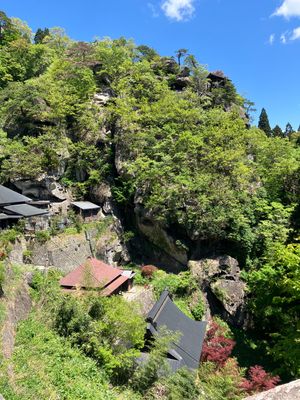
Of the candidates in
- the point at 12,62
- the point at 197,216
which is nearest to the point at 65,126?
the point at 12,62

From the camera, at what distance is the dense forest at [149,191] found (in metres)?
12.6

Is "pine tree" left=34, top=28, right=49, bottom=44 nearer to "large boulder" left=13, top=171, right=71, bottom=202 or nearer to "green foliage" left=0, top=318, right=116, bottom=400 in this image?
"large boulder" left=13, top=171, right=71, bottom=202

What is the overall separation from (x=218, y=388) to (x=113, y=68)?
38.9 metres

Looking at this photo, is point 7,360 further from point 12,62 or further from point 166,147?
→ point 12,62

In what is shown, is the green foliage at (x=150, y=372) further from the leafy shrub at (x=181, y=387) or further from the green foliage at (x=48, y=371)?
the green foliage at (x=48, y=371)

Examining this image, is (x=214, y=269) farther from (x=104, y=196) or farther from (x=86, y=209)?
(x=104, y=196)

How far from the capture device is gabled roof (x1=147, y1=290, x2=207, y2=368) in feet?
50.9

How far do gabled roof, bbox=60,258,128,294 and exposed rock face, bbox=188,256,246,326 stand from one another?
20.4 feet

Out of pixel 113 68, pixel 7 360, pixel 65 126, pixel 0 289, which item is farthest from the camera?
pixel 113 68

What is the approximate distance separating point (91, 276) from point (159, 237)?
10.9 m

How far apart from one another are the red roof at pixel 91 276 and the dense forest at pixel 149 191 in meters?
2.04

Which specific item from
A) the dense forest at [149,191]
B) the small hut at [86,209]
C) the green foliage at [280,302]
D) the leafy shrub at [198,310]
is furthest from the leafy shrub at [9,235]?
the green foliage at [280,302]

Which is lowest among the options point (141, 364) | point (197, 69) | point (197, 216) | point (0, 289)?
point (141, 364)

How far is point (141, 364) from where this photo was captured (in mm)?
13422
